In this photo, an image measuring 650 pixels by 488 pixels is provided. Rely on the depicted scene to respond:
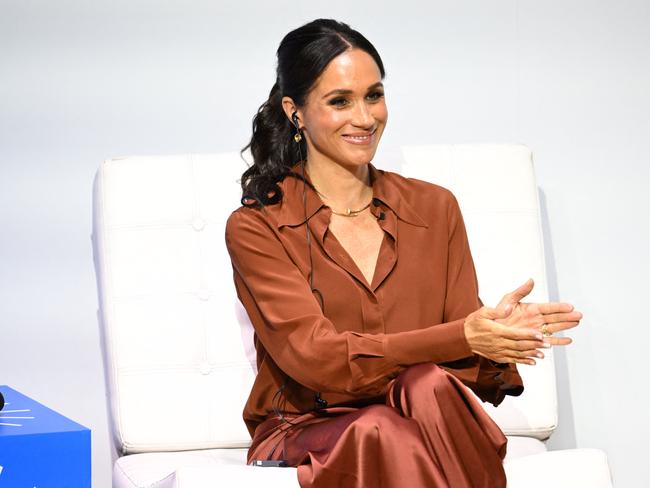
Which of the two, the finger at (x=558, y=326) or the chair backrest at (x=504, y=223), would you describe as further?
the chair backrest at (x=504, y=223)

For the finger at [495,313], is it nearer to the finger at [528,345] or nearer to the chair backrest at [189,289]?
the finger at [528,345]

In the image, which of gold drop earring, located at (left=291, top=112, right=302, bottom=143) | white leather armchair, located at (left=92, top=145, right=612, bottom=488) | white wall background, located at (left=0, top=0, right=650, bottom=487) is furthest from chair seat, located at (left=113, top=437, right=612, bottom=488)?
white wall background, located at (left=0, top=0, right=650, bottom=487)

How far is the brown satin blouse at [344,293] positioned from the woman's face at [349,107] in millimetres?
124

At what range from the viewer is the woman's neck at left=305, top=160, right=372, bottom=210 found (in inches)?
96.0

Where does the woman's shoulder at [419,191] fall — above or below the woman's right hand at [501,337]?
above

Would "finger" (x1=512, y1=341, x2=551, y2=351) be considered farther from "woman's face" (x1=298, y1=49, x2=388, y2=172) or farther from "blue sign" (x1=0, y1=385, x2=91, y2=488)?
"blue sign" (x1=0, y1=385, x2=91, y2=488)

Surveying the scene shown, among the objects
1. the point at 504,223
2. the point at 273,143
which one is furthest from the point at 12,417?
the point at 504,223

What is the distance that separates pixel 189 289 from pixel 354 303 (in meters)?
0.47

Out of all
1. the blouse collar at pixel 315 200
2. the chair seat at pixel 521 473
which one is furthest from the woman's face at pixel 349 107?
the chair seat at pixel 521 473

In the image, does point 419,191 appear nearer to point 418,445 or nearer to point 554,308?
point 554,308

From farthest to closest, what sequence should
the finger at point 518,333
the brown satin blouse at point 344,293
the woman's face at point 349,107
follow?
the woman's face at point 349,107
the brown satin blouse at point 344,293
the finger at point 518,333

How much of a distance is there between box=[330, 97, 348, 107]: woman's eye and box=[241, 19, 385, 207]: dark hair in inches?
2.3

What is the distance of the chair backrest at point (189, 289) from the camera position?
2541 mm

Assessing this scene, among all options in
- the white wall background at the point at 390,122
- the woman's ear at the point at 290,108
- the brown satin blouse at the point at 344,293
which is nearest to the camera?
the brown satin blouse at the point at 344,293
